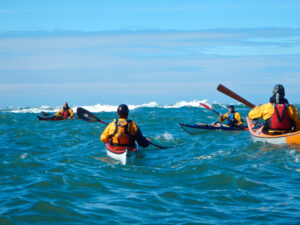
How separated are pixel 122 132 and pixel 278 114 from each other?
454 cm

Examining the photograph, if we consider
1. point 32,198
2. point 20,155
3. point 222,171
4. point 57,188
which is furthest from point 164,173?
point 20,155

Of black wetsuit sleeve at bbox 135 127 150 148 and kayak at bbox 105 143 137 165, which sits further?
black wetsuit sleeve at bbox 135 127 150 148

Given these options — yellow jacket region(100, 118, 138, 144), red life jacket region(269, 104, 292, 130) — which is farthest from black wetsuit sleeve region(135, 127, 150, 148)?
red life jacket region(269, 104, 292, 130)

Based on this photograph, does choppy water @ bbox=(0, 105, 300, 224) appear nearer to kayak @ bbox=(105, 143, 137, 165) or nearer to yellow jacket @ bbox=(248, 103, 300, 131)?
kayak @ bbox=(105, 143, 137, 165)

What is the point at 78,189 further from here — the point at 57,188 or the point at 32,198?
the point at 32,198

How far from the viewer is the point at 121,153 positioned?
393 inches

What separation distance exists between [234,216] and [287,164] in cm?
417

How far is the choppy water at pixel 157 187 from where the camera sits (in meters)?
6.00

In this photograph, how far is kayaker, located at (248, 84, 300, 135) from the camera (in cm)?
1153

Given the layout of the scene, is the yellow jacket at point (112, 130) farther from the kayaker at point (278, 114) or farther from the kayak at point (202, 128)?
the kayak at point (202, 128)

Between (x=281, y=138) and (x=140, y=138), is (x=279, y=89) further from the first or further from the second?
(x=140, y=138)

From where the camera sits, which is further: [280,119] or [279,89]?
[280,119]

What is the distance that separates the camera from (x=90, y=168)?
9695 mm

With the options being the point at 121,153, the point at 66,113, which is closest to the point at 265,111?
the point at 121,153
